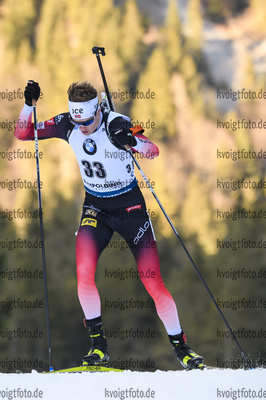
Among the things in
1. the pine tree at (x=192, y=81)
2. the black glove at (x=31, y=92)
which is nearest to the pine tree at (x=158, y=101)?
the pine tree at (x=192, y=81)

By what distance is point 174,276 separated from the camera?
125 ft

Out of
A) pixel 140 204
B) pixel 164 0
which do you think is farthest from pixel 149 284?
pixel 164 0

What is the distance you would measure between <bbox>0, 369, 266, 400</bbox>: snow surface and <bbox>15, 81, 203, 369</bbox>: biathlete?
643 mm

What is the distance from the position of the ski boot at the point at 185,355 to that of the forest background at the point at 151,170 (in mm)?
23316

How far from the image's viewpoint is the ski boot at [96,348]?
20.4ft

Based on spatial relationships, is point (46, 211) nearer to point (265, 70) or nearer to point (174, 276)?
point (174, 276)

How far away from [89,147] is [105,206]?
2.04 feet

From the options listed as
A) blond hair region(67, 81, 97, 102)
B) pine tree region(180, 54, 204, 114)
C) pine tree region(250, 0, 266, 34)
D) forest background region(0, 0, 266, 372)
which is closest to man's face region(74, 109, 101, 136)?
blond hair region(67, 81, 97, 102)

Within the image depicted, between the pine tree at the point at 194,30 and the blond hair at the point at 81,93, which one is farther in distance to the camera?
the pine tree at the point at 194,30

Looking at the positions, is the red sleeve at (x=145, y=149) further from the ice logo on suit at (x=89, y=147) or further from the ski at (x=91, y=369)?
the ski at (x=91, y=369)

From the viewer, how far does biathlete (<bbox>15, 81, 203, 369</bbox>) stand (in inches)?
249

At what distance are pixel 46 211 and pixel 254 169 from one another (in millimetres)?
35230

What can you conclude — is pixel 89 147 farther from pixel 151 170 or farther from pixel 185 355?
pixel 151 170

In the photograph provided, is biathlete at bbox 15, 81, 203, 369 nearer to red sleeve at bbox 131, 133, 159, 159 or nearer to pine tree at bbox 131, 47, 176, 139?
red sleeve at bbox 131, 133, 159, 159
